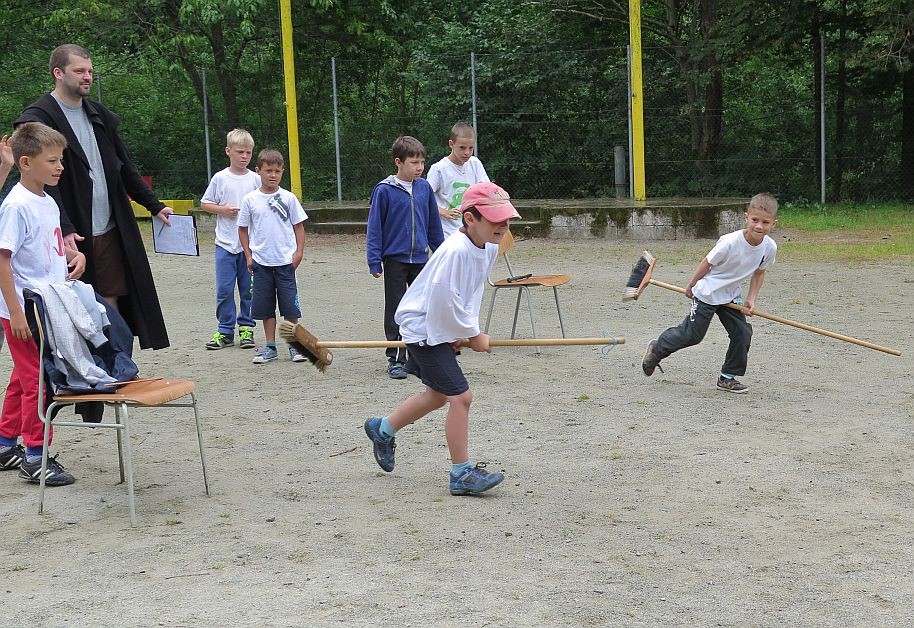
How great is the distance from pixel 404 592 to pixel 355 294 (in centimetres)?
722

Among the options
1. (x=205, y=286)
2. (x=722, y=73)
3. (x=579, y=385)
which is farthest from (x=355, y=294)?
(x=722, y=73)

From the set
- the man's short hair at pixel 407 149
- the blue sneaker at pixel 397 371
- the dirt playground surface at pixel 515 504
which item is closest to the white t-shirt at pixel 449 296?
the dirt playground surface at pixel 515 504

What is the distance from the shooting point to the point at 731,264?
6.66 meters

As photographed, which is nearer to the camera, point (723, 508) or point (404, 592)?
point (404, 592)

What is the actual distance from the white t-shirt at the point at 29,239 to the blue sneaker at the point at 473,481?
6.65 ft

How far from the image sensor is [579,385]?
6.91 metres

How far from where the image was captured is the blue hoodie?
7.31 m

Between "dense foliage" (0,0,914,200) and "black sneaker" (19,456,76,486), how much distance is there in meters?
13.1

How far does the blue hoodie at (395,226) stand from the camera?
24.0 feet

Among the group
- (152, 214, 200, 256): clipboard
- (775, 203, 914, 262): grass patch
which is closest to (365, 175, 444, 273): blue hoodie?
(152, 214, 200, 256): clipboard

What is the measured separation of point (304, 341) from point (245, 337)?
3619mm

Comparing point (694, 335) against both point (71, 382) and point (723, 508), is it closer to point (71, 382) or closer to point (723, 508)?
point (723, 508)

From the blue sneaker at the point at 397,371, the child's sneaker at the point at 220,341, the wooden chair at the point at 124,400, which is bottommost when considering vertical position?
the blue sneaker at the point at 397,371

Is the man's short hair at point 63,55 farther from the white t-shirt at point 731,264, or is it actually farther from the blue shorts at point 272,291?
the white t-shirt at point 731,264
